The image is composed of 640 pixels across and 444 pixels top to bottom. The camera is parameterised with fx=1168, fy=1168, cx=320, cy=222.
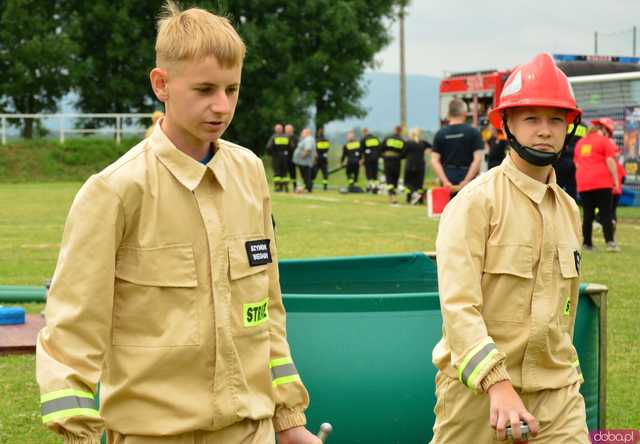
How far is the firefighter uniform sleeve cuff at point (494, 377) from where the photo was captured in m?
3.44

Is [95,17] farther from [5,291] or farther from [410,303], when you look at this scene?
[410,303]

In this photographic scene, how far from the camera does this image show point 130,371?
303cm

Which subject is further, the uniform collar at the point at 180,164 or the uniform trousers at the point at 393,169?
the uniform trousers at the point at 393,169

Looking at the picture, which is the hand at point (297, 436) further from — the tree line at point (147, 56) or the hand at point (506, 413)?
the tree line at point (147, 56)

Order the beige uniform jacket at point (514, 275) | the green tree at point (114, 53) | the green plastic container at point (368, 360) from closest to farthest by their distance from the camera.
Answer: the beige uniform jacket at point (514, 275) < the green plastic container at point (368, 360) < the green tree at point (114, 53)

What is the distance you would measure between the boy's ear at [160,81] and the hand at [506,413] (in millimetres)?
1283

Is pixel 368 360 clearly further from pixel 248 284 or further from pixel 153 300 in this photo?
pixel 153 300

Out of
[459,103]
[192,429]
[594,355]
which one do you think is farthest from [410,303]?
[459,103]

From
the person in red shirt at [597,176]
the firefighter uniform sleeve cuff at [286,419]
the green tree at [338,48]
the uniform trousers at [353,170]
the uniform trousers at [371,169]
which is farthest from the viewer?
the green tree at [338,48]

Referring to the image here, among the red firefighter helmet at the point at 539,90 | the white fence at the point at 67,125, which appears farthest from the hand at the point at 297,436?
the white fence at the point at 67,125

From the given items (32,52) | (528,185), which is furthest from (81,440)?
(32,52)

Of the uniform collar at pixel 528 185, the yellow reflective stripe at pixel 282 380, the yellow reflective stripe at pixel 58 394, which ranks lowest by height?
the yellow reflective stripe at pixel 282 380

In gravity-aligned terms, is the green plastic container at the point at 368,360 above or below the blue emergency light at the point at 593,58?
below

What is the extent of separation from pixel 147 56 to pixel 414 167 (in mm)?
21281
